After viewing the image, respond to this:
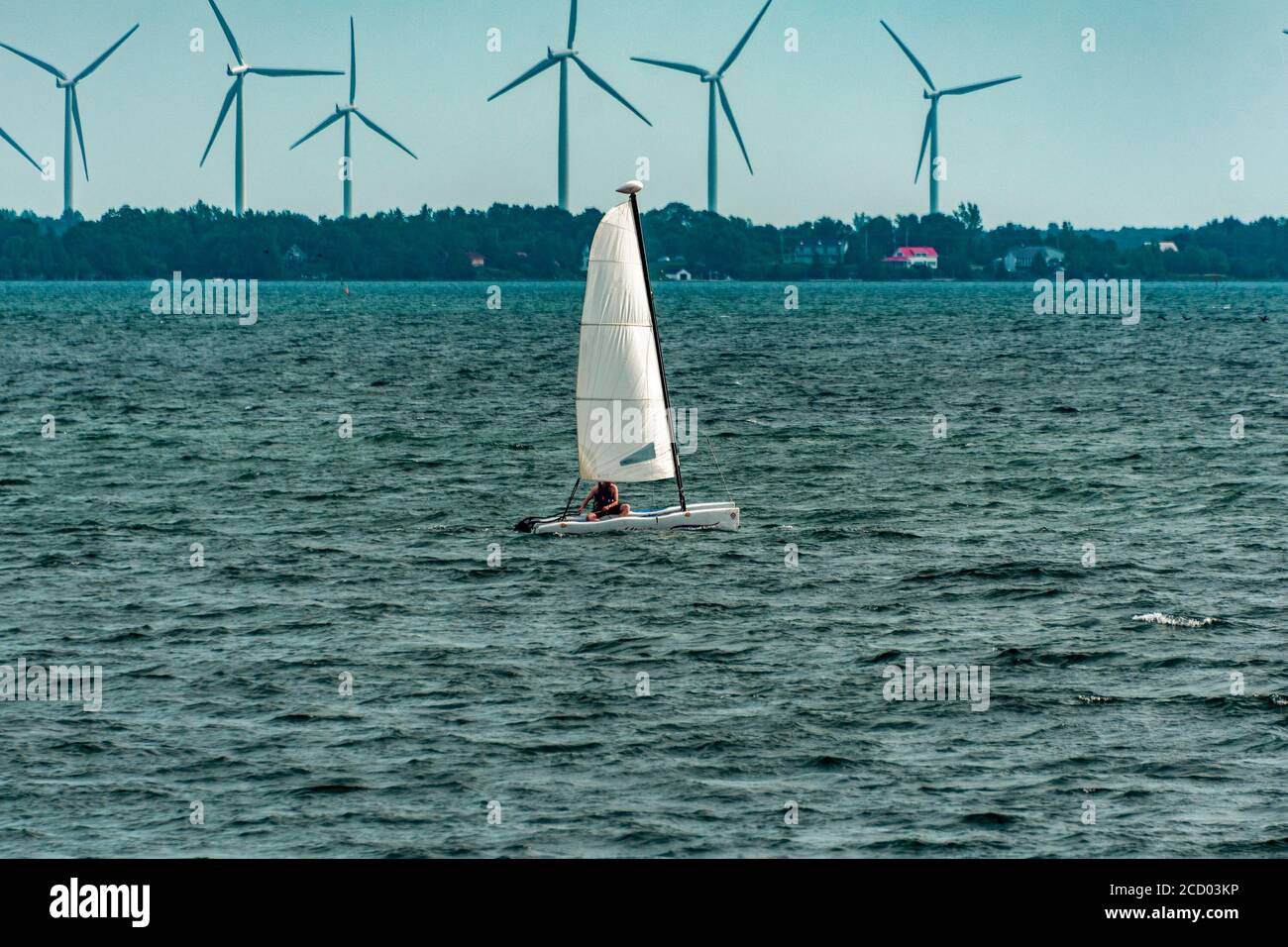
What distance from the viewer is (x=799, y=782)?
26.5 metres

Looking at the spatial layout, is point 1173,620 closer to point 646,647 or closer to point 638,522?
point 646,647

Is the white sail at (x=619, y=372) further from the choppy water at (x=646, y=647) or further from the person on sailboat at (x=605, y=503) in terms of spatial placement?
the choppy water at (x=646, y=647)

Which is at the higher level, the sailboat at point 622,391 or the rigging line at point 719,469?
the sailboat at point 622,391
